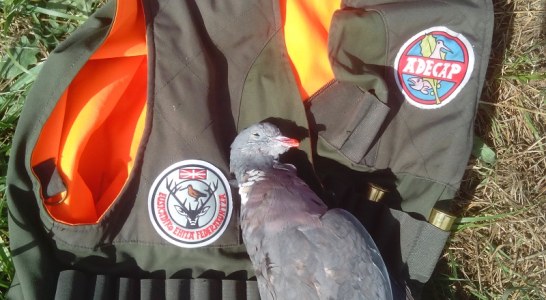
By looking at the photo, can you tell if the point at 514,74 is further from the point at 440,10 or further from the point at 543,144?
the point at 440,10

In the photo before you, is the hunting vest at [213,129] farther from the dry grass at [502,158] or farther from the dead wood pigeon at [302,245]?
the dry grass at [502,158]

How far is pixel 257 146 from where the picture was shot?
2982 mm

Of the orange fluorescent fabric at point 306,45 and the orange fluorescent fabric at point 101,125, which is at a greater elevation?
the orange fluorescent fabric at point 306,45

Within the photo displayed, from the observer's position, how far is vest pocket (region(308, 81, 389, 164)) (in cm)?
299

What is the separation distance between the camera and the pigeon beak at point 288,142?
296 centimetres

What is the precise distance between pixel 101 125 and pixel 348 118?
4.19 feet

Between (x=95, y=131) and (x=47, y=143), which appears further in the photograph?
(x=95, y=131)

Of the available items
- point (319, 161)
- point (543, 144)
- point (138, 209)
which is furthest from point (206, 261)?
point (543, 144)

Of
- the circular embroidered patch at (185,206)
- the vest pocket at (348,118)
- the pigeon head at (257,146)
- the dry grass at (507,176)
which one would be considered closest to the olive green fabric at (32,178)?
the circular embroidered patch at (185,206)

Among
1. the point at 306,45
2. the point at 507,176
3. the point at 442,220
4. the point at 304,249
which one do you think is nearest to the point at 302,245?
the point at 304,249

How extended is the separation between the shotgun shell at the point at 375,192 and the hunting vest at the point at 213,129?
13mm

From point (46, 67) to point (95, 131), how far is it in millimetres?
431

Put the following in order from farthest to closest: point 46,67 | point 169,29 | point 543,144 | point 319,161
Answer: point 543,144 < point 319,161 < point 169,29 < point 46,67

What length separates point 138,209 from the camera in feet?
9.77
